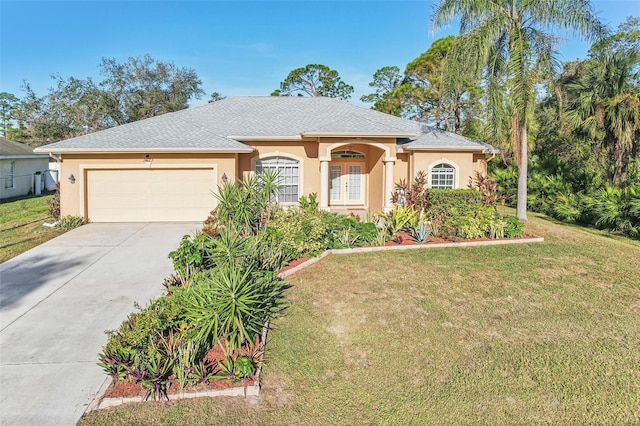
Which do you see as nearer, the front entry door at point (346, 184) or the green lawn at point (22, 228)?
the green lawn at point (22, 228)

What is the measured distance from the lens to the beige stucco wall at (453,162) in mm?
16438

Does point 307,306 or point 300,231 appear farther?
point 300,231

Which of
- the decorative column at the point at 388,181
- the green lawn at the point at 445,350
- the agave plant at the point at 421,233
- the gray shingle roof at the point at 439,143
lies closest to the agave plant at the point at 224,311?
the green lawn at the point at 445,350

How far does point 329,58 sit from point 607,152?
1079 inches

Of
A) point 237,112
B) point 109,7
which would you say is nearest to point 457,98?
point 237,112

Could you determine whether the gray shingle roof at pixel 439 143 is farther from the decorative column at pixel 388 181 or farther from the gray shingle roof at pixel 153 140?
the gray shingle roof at pixel 153 140

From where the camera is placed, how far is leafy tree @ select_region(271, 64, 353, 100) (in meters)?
42.3

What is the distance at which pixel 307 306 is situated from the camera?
722cm

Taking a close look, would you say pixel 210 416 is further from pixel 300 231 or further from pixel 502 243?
pixel 502 243

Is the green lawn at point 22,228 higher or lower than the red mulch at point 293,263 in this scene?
higher

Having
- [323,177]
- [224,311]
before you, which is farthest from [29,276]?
[323,177]

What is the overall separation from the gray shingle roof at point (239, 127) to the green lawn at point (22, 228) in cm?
304

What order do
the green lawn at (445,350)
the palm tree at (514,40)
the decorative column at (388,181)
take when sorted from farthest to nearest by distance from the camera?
the decorative column at (388,181) < the palm tree at (514,40) < the green lawn at (445,350)

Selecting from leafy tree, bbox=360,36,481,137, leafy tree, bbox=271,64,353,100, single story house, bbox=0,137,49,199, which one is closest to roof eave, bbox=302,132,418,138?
leafy tree, bbox=360,36,481,137
